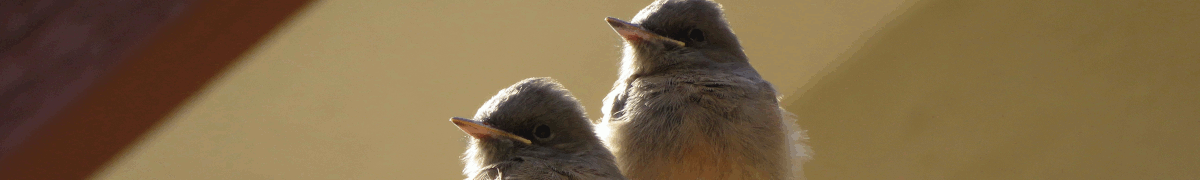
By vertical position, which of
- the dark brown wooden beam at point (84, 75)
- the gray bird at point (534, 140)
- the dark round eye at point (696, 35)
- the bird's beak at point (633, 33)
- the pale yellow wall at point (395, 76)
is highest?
the pale yellow wall at point (395, 76)

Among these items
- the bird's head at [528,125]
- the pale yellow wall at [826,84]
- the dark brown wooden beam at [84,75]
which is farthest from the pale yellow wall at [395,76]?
the dark brown wooden beam at [84,75]

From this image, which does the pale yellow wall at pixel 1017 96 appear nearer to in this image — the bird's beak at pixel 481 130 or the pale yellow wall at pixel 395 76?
the pale yellow wall at pixel 395 76

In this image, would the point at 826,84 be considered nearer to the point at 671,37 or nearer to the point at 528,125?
the point at 671,37

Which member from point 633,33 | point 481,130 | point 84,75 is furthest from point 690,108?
point 84,75

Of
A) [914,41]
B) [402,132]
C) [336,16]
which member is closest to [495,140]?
[336,16]

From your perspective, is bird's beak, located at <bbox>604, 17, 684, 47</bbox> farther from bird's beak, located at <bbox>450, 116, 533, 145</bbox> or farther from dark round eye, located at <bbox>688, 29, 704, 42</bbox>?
bird's beak, located at <bbox>450, 116, 533, 145</bbox>

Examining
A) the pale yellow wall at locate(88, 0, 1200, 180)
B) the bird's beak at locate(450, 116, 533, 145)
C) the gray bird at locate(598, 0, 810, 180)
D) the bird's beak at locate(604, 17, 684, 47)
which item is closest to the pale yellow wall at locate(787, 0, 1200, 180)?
the pale yellow wall at locate(88, 0, 1200, 180)

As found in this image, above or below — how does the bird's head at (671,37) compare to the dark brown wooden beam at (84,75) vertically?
above

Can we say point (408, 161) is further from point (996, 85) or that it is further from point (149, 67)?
point (149, 67)
